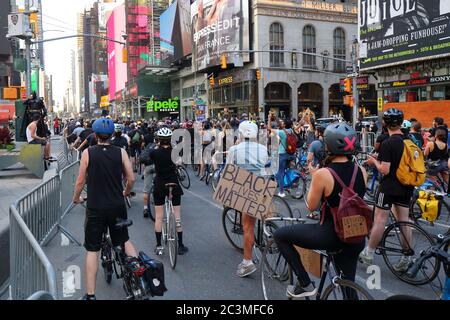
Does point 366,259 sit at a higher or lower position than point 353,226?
lower

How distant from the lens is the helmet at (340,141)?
4.08 metres

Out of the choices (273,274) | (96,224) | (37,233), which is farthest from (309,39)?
(96,224)

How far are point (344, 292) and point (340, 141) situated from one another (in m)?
1.23

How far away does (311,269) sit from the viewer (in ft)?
15.0

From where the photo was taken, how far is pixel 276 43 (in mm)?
57312

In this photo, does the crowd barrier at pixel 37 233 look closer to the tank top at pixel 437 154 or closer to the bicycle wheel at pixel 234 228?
the bicycle wheel at pixel 234 228

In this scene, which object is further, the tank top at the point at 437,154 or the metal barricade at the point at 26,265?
the tank top at the point at 437,154

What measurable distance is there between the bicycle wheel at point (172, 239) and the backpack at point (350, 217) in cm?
316

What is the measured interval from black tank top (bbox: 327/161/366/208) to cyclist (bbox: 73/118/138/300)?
2.30 meters

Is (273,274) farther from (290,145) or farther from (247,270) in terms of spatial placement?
(290,145)

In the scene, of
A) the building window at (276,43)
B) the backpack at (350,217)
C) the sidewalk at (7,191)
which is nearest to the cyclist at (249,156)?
the backpack at (350,217)

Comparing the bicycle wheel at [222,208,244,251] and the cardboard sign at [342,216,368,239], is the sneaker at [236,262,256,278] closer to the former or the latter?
the bicycle wheel at [222,208,244,251]

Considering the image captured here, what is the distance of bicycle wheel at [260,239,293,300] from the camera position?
5.34m

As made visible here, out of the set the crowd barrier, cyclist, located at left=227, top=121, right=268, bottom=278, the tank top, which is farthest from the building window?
cyclist, located at left=227, top=121, right=268, bottom=278
